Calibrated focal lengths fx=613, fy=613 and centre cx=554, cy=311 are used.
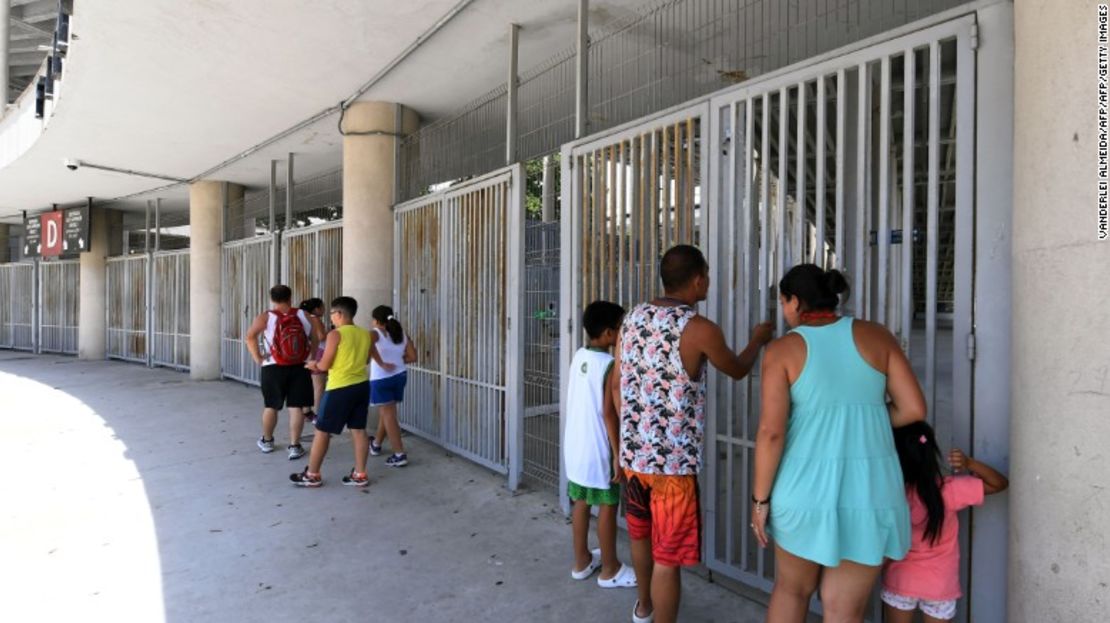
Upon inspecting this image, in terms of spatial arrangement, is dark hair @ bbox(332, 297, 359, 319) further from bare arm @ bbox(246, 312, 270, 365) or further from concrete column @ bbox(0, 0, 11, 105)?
concrete column @ bbox(0, 0, 11, 105)

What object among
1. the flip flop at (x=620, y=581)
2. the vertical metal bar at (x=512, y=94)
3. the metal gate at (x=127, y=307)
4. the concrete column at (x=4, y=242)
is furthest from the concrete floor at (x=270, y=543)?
the concrete column at (x=4, y=242)

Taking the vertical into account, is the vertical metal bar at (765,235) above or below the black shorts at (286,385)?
above

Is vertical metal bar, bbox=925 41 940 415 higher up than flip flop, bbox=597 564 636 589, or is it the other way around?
vertical metal bar, bbox=925 41 940 415

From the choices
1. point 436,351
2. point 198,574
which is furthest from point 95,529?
point 436,351

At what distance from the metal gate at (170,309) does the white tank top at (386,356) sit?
882cm

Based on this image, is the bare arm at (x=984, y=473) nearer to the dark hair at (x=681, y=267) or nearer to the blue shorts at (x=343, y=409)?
the dark hair at (x=681, y=267)

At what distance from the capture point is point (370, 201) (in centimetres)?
678

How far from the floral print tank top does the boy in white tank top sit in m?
0.36

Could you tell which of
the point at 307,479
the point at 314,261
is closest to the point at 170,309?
the point at 314,261

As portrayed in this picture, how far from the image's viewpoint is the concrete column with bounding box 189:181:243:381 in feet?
36.1

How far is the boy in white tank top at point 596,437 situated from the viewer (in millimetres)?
3068

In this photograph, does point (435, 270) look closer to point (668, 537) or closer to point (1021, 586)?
point (668, 537)

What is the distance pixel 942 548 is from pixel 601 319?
167cm

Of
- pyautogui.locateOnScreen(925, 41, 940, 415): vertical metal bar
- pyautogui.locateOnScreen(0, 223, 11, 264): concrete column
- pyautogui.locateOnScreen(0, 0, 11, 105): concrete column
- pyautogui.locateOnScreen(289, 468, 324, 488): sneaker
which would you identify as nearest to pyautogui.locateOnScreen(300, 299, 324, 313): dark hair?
pyautogui.locateOnScreen(289, 468, 324, 488): sneaker
